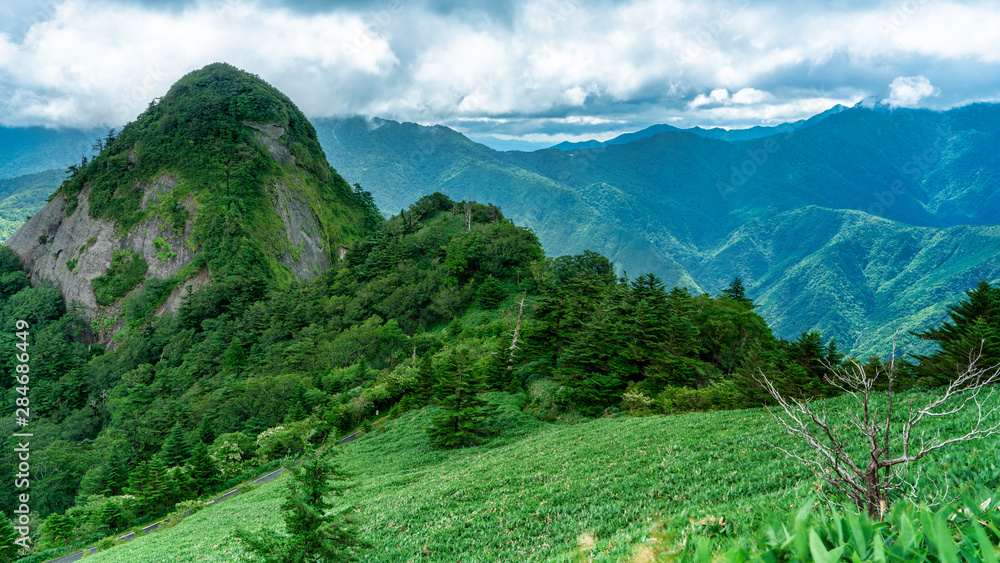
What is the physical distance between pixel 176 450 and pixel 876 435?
164ft

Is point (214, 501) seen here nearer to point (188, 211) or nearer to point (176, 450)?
point (176, 450)

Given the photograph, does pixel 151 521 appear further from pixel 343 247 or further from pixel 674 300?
pixel 343 247

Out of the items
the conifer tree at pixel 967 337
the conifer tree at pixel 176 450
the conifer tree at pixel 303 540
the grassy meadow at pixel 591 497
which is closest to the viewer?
the grassy meadow at pixel 591 497

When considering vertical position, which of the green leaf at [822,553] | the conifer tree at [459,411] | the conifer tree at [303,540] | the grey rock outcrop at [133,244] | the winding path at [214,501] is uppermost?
the grey rock outcrop at [133,244]

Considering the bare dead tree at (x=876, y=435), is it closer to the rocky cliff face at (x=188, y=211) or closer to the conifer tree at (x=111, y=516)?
the conifer tree at (x=111, y=516)

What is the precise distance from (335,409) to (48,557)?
66.5 ft

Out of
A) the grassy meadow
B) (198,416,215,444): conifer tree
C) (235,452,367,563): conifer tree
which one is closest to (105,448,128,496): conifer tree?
(198,416,215,444): conifer tree

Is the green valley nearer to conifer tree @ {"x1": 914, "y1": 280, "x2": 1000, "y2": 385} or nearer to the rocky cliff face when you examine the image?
conifer tree @ {"x1": 914, "y1": 280, "x2": 1000, "y2": 385}

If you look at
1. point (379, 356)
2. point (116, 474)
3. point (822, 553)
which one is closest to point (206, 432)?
point (116, 474)

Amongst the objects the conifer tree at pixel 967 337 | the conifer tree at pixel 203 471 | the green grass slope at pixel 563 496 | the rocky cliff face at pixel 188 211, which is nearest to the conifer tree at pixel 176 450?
the conifer tree at pixel 203 471

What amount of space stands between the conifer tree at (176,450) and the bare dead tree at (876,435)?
154 ft

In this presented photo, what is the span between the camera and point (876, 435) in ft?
26.5

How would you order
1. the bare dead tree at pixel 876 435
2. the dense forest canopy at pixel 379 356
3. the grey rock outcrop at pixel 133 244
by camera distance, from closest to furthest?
the bare dead tree at pixel 876 435 < the dense forest canopy at pixel 379 356 < the grey rock outcrop at pixel 133 244

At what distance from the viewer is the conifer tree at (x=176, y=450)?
40.7m
